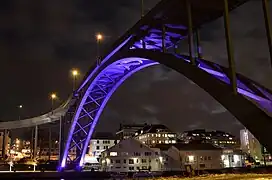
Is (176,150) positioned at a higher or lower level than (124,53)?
lower

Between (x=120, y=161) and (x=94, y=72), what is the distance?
23.3 m

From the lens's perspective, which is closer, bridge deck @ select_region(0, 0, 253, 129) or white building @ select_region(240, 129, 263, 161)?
bridge deck @ select_region(0, 0, 253, 129)

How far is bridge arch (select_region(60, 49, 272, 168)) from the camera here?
1351 cm

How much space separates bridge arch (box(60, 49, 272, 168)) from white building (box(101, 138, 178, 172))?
771 cm

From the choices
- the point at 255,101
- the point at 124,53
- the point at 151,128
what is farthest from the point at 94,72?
the point at 151,128

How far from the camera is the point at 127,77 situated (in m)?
42.0

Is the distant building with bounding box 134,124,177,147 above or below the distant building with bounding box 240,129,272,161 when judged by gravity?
above

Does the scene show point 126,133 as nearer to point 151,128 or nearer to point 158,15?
point 151,128

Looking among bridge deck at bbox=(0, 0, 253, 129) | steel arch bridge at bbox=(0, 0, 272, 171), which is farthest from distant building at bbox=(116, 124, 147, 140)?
bridge deck at bbox=(0, 0, 253, 129)

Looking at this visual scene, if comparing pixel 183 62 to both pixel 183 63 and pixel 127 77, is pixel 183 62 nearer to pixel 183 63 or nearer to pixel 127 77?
pixel 183 63

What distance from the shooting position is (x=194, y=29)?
21.7 metres

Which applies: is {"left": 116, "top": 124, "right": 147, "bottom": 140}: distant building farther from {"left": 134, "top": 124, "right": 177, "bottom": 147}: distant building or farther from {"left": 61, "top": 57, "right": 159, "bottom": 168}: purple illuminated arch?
{"left": 61, "top": 57, "right": 159, "bottom": 168}: purple illuminated arch

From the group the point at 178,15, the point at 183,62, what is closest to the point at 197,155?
the point at 178,15

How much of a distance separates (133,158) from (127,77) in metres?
22.6
